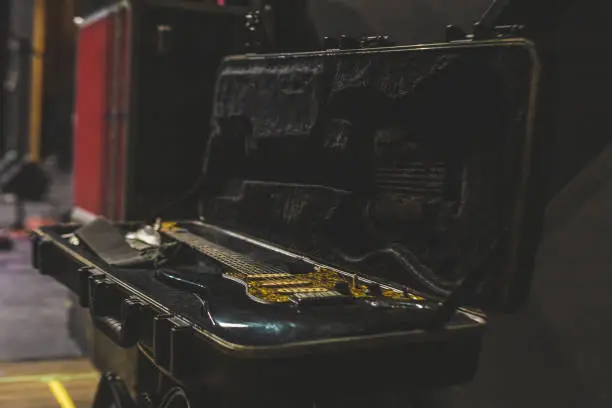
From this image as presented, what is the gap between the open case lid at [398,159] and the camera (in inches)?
64.5

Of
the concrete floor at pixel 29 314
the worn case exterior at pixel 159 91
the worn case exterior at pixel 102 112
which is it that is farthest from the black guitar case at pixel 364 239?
the concrete floor at pixel 29 314

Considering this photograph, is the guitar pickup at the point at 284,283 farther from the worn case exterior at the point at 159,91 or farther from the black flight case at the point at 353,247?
the worn case exterior at the point at 159,91

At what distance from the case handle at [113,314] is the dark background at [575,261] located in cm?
88

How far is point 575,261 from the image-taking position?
5.56ft

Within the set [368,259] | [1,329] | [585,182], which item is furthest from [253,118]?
[1,329]

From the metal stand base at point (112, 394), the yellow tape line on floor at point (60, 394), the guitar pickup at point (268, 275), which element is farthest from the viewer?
the yellow tape line on floor at point (60, 394)

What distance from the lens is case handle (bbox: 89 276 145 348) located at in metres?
1.73

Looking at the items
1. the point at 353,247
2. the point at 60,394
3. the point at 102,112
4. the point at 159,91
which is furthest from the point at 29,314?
the point at 353,247

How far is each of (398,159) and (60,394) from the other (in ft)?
6.71

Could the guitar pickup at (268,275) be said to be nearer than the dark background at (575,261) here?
No

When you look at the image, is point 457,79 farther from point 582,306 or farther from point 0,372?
point 0,372

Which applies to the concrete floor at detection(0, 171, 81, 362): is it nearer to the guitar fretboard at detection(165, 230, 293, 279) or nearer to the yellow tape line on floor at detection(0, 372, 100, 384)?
the yellow tape line on floor at detection(0, 372, 100, 384)

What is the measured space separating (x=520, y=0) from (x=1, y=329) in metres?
3.48

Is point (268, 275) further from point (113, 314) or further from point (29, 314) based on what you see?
point (29, 314)
